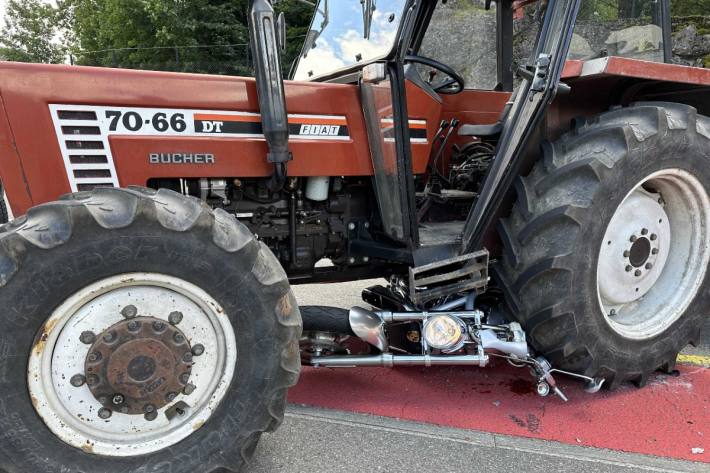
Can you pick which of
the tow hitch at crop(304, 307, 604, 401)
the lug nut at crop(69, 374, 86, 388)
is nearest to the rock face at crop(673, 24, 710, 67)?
the tow hitch at crop(304, 307, 604, 401)

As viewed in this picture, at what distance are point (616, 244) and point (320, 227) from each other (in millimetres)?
1595

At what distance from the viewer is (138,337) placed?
1.86 meters

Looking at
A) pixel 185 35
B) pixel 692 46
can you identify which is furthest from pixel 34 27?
pixel 692 46

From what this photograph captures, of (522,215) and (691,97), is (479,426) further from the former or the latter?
(691,97)

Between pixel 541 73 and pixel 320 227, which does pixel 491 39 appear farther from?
pixel 320 227

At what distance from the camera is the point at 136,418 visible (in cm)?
190

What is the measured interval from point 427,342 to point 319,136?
3.88ft

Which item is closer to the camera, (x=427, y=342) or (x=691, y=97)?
(x=427, y=342)

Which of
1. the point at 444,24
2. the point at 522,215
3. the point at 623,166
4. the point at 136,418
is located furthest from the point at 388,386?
the point at 444,24

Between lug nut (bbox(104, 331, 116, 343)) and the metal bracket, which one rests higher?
the metal bracket

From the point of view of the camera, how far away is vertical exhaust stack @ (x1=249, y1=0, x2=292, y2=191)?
2322mm

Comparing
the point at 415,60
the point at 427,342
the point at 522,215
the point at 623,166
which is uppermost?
the point at 415,60

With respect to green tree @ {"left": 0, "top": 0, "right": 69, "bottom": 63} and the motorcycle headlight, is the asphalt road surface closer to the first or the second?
the motorcycle headlight

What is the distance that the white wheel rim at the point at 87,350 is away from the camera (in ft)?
5.82
